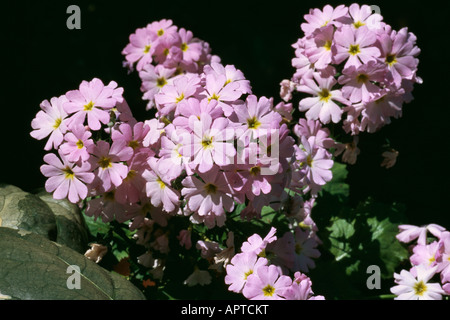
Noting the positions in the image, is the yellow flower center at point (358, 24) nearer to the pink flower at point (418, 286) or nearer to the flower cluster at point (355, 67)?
the flower cluster at point (355, 67)

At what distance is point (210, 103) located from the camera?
5.09 feet

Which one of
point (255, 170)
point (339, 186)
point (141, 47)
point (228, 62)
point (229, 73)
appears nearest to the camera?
point (255, 170)

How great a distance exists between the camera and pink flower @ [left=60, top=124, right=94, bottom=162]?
1.58 metres

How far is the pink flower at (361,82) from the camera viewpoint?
1884 millimetres

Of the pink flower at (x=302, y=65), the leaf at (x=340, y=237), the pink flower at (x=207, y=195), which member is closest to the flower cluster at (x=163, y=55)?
the pink flower at (x=302, y=65)

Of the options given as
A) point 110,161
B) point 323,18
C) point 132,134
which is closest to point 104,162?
point 110,161

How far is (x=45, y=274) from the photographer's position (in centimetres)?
147

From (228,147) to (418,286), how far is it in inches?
32.2

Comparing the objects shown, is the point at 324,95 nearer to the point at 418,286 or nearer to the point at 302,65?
the point at 302,65

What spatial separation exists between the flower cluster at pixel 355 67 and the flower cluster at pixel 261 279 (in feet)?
1.90
